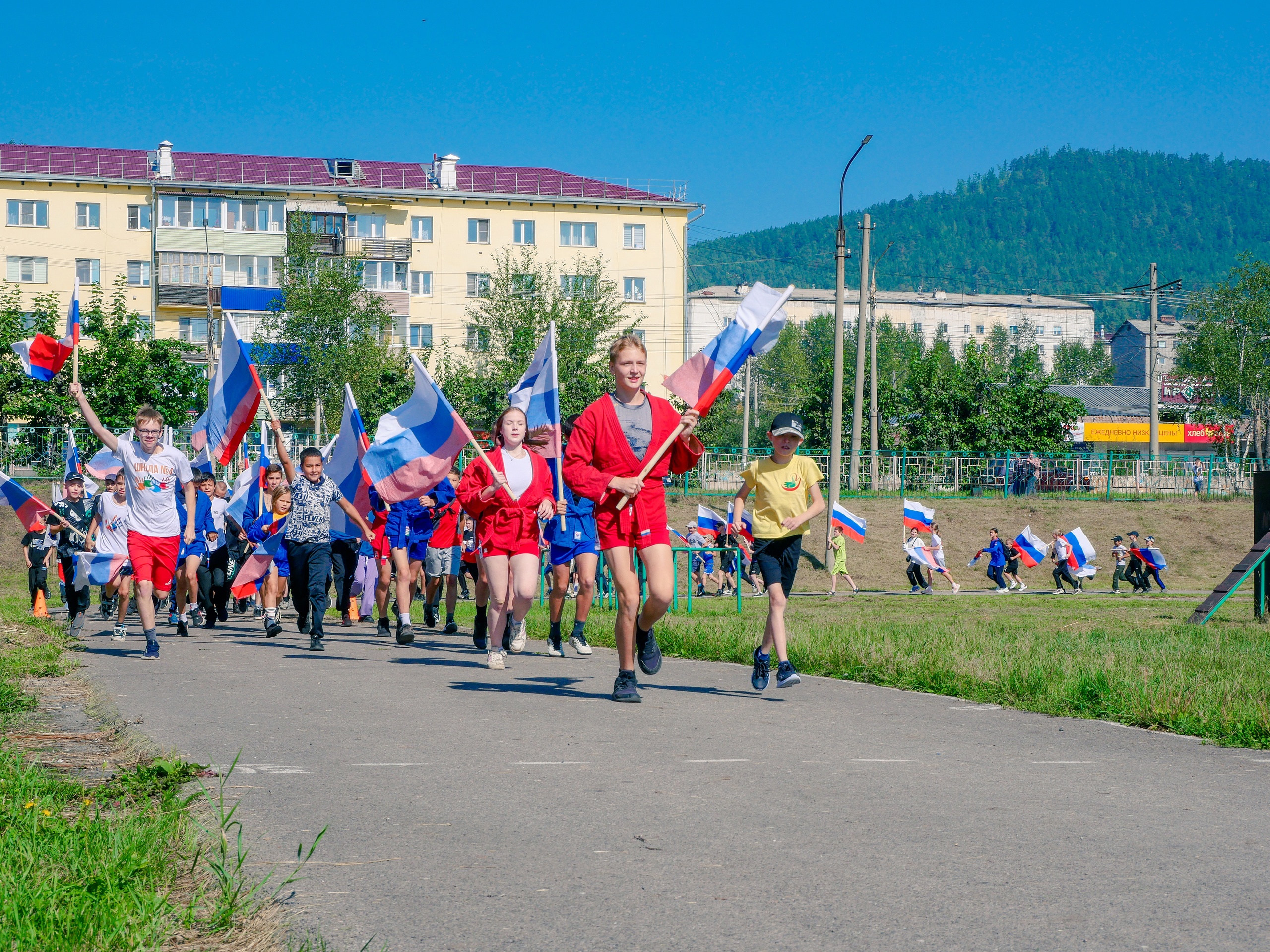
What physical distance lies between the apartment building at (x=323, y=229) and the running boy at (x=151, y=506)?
52.2m

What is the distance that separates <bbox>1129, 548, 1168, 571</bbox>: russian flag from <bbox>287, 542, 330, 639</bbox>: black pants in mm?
23713

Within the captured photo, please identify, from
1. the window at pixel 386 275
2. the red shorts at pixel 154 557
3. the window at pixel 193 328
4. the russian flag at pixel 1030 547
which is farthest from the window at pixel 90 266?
the red shorts at pixel 154 557

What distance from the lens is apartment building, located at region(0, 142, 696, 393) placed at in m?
67.0

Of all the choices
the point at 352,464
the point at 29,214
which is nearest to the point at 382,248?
the point at 29,214

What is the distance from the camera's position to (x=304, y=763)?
598cm

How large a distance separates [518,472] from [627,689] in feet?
9.57

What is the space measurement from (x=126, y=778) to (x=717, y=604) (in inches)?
665

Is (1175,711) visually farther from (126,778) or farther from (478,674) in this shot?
(126,778)

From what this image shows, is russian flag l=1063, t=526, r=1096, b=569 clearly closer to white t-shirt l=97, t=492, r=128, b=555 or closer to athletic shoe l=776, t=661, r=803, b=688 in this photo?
white t-shirt l=97, t=492, r=128, b=555

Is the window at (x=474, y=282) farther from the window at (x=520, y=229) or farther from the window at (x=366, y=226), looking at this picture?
the window at (x=366, y=226)

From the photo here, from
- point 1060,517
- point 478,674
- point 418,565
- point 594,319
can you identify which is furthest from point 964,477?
point 478,674

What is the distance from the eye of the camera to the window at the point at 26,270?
67.4 meters

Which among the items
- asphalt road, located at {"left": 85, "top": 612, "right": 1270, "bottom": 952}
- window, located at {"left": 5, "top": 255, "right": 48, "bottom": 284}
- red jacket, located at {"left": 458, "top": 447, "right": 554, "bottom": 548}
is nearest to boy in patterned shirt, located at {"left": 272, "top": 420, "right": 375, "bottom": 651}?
red jacket, located at {"left": 458, "top": 447, "right": 554, "bottom": 548}

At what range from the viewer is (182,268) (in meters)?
67.1
